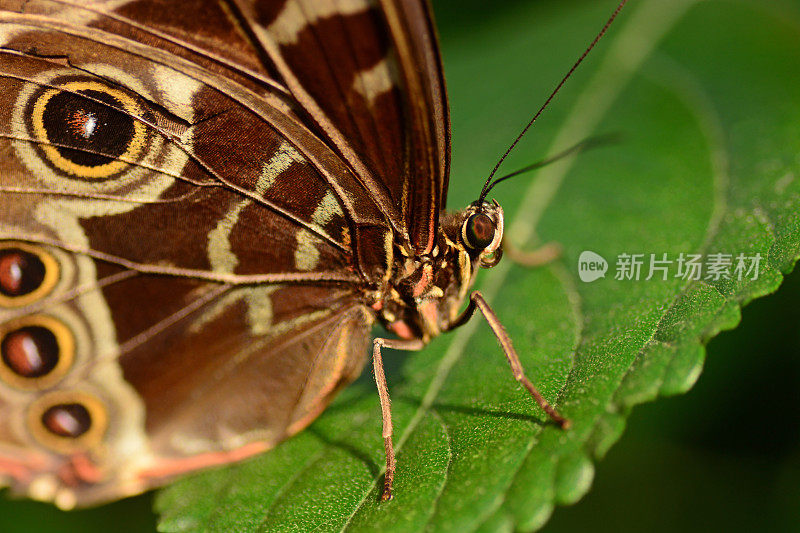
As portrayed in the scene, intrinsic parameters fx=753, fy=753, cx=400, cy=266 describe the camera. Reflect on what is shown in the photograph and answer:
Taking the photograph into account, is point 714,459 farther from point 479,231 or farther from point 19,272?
point 19,272

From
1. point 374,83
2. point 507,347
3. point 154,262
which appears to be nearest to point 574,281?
point 507,347

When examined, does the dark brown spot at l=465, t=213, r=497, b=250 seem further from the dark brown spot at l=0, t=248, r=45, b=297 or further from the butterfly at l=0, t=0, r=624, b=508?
the dark brown spot at l=0, t=248, r=45, b=297

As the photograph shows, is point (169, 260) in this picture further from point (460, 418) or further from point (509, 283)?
point (509, 283)

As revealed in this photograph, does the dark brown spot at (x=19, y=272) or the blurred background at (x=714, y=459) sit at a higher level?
the dark brown spot at (x=19, y=272)

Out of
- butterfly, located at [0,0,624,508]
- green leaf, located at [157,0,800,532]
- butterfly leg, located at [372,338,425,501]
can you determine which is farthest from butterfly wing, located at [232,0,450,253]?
green leaf, located at [157,0,800,532]

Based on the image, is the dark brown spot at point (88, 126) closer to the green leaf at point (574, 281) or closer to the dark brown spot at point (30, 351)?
the dark brown spot at point (30, 351)

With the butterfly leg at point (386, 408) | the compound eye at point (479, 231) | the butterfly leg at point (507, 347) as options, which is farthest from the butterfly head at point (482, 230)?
the butterfly leg at point (386, 408)

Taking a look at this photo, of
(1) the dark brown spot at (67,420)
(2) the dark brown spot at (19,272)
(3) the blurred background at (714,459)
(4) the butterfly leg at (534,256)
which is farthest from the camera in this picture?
(4) the butterfly leg at (534,256)
